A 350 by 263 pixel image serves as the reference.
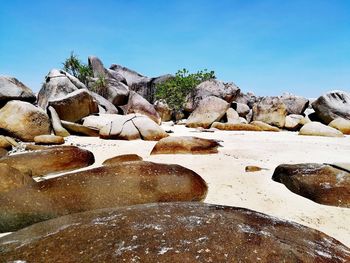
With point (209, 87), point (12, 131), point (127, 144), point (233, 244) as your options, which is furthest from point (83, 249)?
point (209, 87)

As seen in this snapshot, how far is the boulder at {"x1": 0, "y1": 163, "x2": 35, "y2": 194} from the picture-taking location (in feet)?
11.3

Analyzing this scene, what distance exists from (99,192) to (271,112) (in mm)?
14299

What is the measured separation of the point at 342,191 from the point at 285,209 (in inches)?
28.4

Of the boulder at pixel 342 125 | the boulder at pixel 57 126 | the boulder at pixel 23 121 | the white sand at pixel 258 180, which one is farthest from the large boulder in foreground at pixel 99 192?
the boulder at pixel 342 125

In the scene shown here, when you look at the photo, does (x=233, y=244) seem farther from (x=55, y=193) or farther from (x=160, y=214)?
(x=55, y=193)

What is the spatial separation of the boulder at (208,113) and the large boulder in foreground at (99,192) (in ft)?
36.8

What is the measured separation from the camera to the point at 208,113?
1563 cm

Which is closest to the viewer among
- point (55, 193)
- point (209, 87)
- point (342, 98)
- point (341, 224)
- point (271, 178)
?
point (341, 224)

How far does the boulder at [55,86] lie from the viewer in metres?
14.1

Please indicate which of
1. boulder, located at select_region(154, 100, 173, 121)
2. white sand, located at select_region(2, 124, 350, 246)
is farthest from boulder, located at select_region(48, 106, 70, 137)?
boulder, located at select_region(154, 100, 173, 121)

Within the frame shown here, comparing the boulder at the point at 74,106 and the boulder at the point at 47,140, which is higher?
the boulder at the point at 74,106

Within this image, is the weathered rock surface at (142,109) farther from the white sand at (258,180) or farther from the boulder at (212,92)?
the white sand at (258,180)

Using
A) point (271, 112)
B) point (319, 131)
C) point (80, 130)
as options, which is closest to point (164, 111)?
point (271, 112)

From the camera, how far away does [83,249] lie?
75.7 inches
